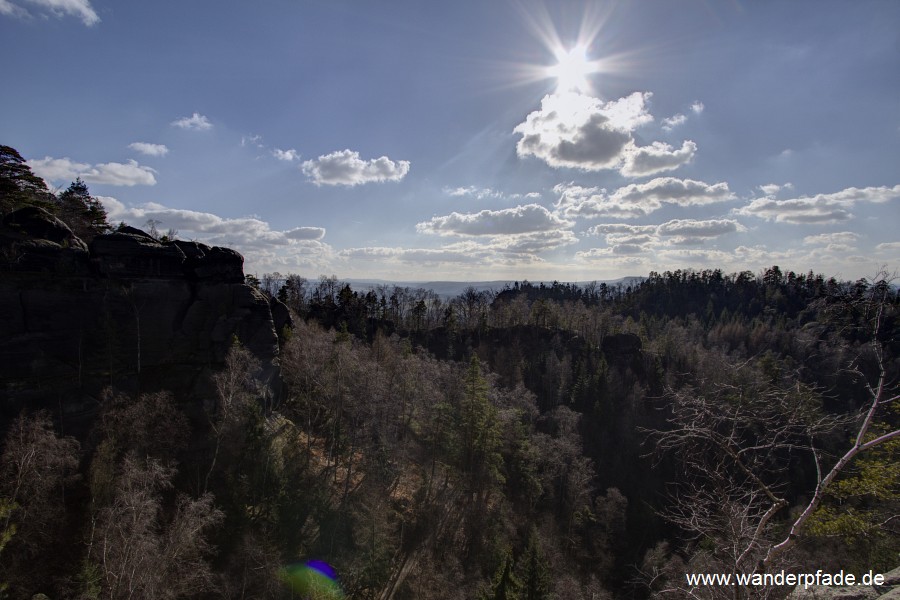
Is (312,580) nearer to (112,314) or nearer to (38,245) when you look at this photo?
(112,314)

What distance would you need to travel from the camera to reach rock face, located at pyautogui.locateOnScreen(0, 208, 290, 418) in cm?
2738

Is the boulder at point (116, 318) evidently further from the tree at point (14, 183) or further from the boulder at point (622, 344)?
the boulder at point (622, 344)

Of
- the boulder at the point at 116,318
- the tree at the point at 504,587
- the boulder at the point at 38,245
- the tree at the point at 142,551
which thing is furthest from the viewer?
the boulder at the point at 38,245

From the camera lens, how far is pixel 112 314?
30484 millimetres

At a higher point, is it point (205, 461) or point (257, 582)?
point (205, 461)

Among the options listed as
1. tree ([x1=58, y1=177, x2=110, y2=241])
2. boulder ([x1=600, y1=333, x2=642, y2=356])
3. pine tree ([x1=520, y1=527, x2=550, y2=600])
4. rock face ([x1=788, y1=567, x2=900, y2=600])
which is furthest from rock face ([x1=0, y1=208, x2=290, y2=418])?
boulder ([x1=600, y1=333, x2=642, y2=356])

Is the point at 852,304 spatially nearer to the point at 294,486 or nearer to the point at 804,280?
the point at 294,486

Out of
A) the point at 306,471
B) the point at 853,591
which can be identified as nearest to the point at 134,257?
the point at 306,471

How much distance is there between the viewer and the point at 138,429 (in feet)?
75.9

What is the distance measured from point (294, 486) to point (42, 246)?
81.9 feet

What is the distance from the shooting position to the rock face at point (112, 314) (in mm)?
27375

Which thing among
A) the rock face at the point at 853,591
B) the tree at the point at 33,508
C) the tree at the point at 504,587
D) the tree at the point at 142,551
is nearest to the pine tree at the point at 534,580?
the tree at the point at 504,587

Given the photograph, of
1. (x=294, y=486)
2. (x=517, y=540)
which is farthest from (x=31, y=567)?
(x=517, y=540)

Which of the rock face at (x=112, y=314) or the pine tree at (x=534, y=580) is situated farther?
the rock face at (x=112, y=314)
